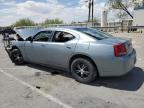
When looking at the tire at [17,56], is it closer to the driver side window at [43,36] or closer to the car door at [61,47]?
the driver side window at [43,36]

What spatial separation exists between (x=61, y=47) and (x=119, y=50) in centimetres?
168

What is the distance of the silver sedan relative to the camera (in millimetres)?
5301

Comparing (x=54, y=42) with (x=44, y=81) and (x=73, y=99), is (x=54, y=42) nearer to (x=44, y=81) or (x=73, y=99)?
(x=44, y=81)

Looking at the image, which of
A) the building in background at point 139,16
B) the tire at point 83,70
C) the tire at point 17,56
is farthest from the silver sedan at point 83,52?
the building in background at point 139,16

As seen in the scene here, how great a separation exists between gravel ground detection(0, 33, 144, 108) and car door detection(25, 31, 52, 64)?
1.59ft

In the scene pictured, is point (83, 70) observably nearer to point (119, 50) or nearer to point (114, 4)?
point (119, 50)

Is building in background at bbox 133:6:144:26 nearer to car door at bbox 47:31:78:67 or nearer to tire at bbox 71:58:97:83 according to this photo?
car door at bbox 47:31:78:67

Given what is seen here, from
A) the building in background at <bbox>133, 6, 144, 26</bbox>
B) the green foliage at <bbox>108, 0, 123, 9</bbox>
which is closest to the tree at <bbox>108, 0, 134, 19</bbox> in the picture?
the green foliage at <bbox>108, 0, 123, 9</bbox>

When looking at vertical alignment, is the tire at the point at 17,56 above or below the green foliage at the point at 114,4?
below

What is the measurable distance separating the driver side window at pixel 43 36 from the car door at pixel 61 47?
0.87ft

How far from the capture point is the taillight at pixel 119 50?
5234 mm

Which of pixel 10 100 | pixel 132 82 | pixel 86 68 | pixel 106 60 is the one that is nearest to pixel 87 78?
pixel 86 68

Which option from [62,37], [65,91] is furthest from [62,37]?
[65,91]

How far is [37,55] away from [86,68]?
2.01 meters
